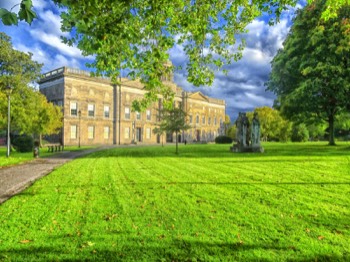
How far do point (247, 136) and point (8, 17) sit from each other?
993 inches

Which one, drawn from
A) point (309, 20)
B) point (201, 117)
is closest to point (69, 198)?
point (309, 20)

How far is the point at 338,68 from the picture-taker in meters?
21.6

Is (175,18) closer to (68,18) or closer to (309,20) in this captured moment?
(68,18)

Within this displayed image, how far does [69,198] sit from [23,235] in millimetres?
2602

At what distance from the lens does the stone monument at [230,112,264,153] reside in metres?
24.8

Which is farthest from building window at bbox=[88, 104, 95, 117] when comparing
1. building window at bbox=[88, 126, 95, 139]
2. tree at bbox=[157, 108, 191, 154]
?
tree at bbox=[157, 108, 191, 154]

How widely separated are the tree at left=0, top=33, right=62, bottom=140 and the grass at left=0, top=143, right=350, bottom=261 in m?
18.3

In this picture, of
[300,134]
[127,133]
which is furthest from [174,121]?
[300,134]

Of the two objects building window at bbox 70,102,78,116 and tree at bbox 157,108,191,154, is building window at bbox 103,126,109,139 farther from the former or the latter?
tree at bbox 157,108,191,154

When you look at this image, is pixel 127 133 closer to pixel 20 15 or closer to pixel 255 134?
pixel 255 134

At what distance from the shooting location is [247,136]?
2634cm

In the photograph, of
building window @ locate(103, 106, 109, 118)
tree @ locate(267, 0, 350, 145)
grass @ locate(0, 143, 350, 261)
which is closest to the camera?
grass @ locate(0, 143, 350, 261)

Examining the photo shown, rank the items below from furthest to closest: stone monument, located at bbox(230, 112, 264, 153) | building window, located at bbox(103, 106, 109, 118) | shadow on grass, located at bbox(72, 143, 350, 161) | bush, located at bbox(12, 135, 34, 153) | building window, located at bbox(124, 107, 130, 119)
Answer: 1. building window, located at bbox(124, 107, 130, 119)
2. building window, located at bbox(103, 106, 109, 118)
3. bush, located at bbox(12, 135, 34, 153)
4. stone monument, located at bbox(230, 112, 264, 153)
5. shadow on grass, located at bbox(72, 143, 350, 161)

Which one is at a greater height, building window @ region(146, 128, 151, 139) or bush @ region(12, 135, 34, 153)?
building window @ region(146, 128, 151, 139)
